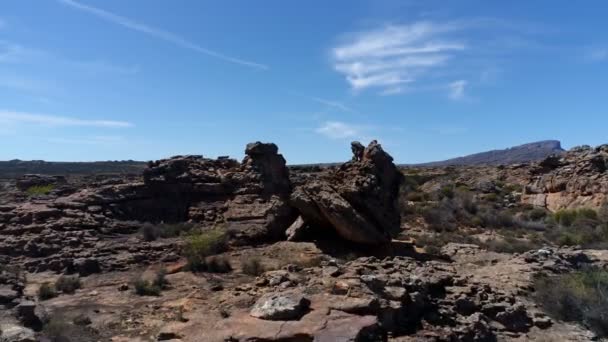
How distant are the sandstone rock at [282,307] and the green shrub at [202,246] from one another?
6.07m

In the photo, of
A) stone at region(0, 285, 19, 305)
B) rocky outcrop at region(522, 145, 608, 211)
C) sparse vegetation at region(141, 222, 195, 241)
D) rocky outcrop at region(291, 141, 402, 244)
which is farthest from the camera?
rocky outcrop at region(522, 145, 608, 211)

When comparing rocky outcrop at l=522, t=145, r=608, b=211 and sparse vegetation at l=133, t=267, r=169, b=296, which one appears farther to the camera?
rocky outcrop at l=522, t=145, r=608, b=211

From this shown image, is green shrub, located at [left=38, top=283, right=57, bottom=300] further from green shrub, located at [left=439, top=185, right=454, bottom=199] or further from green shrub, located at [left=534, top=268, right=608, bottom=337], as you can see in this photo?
green shrub, located at [left=439, top=185, right=454, bottom=199]

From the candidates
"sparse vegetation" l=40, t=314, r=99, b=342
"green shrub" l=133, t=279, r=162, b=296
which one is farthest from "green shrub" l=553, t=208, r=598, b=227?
"sparse vegetation" l=40, t=314, r=99, b=342

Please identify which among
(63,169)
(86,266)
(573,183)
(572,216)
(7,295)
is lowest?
(86,266)

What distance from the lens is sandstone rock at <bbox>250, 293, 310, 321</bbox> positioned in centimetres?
951

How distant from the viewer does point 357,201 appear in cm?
1773

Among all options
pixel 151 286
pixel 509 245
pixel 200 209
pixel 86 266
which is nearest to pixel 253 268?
pixel 151 286

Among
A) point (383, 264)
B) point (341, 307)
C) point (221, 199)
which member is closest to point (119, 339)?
point (341, 307)

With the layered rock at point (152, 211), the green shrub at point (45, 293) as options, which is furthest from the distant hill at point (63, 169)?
the green shrub at point (45, 293)

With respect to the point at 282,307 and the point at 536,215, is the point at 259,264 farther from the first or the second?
the point at 536,215

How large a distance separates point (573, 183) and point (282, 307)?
1095 inches

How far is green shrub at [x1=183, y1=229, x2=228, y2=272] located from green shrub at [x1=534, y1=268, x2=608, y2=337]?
905 centimetres

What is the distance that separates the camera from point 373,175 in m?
18.7
